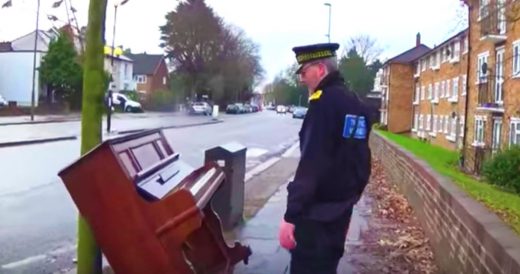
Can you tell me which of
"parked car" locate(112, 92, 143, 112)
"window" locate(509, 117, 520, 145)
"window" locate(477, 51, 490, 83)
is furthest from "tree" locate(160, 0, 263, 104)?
"window" locate(509, 117, 520, 145)

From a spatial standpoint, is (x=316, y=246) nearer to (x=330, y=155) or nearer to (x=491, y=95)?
(x=330, y=155)

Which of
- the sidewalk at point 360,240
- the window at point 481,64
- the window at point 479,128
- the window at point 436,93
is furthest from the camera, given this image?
the window at point 436,93

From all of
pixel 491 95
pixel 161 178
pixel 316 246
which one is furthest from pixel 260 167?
pixel 316 246

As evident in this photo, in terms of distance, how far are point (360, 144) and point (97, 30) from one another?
242 centimetres

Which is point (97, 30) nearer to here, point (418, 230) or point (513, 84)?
point (418, 230)


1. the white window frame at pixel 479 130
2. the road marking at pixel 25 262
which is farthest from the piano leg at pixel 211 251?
the white window frame at pixel 479 130

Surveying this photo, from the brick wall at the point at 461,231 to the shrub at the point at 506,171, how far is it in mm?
7042

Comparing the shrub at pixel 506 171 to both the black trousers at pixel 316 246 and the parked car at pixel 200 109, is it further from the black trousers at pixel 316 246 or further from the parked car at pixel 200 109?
the parked car at pixel 200 109

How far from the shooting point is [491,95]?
31219 millimetres

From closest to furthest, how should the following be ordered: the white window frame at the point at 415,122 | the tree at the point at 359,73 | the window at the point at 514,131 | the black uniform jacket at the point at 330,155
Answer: the black uniform jacket at the point at 330,155, the window at the point at 514,131, the white window frame at the point at 415,122, the tree at the point at 359,73

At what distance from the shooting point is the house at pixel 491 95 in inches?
1024

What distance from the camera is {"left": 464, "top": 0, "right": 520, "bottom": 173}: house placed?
26000 mm

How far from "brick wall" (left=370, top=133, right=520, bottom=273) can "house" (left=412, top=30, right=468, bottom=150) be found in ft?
84.6

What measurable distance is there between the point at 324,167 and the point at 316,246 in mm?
536
